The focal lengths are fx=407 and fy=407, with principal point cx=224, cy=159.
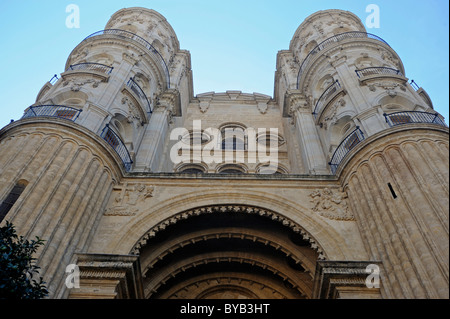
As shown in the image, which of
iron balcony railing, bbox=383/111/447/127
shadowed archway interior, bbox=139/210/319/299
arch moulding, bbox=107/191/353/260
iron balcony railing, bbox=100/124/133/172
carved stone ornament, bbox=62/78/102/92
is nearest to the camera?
arch moulding, bbox=107/191/353/260

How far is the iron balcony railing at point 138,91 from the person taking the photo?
17950mm

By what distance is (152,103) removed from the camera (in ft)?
65.5

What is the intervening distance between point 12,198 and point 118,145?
17.1 feet

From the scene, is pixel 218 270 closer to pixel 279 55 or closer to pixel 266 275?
pixel 266 275

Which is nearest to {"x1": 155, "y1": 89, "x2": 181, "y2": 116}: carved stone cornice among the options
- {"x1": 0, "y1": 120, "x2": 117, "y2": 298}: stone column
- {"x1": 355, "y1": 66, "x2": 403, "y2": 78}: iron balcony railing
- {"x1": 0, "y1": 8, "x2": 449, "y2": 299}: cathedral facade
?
{"x1": 0, "y1": 8, "x2": 449, "y2": 299}: cathedral facade

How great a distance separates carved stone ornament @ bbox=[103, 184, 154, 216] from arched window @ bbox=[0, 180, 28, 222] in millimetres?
2557

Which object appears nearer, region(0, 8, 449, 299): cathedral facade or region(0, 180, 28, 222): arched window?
region(0, 8, 449, 299): cathedral facade

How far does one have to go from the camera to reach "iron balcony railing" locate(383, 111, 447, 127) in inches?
529

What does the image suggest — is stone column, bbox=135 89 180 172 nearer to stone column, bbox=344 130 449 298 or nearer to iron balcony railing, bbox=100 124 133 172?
iron balcony railing, bbox=100 124 133 172

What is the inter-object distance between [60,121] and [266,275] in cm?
855

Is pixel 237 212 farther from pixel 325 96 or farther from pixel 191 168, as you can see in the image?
pixel 325 96

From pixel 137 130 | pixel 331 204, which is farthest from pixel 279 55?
pixel 331 204
